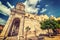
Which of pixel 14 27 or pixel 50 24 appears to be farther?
pixel 14 27

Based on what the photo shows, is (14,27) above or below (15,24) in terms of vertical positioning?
below

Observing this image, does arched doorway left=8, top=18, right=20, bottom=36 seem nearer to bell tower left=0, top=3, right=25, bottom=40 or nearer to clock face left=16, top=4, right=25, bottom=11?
bell tower left=0, top=3, right=25, bottom=40

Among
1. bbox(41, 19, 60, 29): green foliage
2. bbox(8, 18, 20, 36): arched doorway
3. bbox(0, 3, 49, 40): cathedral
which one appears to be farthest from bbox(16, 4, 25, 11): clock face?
bbox(41, 19, 60, 29): green foliage

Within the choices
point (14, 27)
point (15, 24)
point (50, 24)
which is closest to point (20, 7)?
point (15, 24)

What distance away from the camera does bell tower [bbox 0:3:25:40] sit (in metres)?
7.98

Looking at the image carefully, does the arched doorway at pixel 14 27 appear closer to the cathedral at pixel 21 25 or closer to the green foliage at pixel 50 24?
the cathedral at pixel 21 25

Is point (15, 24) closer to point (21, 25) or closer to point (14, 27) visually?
point (14, 27)

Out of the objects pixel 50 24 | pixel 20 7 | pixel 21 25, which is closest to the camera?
pixel 50 24

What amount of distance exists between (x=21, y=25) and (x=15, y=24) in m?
0.26

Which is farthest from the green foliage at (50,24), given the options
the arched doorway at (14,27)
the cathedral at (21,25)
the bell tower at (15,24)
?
the arched doorway at (14,27)

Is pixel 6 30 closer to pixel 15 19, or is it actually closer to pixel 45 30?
pixel 15 19

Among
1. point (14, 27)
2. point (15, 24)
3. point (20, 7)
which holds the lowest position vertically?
point (14, 27)

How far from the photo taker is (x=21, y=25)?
26.4 feet

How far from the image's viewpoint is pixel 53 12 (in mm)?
7996
